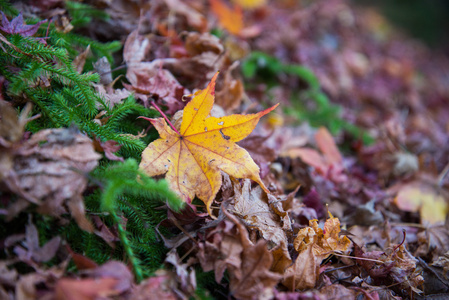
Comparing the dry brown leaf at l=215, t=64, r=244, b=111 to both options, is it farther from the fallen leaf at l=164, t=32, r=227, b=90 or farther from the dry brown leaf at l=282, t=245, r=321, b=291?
the dry brown leaf at l=282, t=245, r=321, b=291

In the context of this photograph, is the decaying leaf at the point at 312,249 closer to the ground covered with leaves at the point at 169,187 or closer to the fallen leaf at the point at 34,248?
the ground covered with leaves at the point at 169,187

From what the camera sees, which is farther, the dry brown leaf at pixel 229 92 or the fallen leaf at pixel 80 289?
the dry brown leaf at pixel 229 92

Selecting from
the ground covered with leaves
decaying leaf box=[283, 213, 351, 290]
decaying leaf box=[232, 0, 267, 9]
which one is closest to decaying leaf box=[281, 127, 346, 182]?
the ground covered with leaves

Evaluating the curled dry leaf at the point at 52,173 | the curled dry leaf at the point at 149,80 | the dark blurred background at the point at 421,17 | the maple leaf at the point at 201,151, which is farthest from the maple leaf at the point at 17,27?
the dark blurred background at the point at 421,17

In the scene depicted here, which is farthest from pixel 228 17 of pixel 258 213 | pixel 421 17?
pixel 421 17

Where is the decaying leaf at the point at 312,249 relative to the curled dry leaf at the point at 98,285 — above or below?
below

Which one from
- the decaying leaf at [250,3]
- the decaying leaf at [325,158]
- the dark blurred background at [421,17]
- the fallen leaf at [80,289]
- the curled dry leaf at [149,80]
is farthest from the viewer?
the dark blurred background at [421,17]

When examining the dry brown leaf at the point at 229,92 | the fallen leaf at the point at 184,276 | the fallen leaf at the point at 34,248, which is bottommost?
Result: the fallen leaf at the point at 184,276
